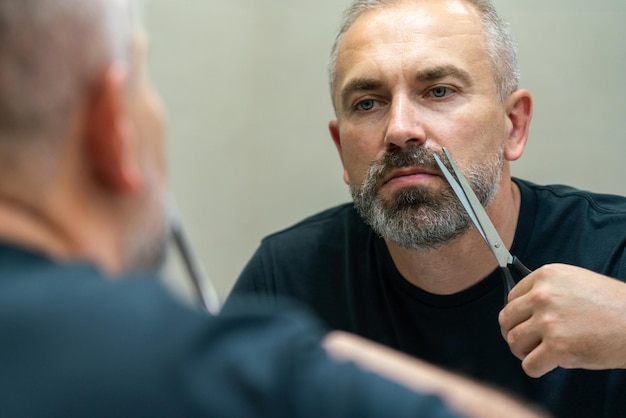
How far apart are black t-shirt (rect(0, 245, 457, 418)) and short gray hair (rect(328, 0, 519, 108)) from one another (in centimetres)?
84

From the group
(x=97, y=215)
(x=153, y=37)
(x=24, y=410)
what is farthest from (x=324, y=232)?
(x=24, y=410)

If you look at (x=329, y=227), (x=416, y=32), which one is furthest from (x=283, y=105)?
(x=416, y=32)

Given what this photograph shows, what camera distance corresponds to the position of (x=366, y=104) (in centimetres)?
117

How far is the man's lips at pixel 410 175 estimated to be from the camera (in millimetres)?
1074

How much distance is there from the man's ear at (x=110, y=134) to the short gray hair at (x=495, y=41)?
803 millimetres

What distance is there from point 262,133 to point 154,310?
3.90 feet

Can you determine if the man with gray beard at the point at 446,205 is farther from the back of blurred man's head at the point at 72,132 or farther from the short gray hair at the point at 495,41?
the back of blurred man's head at the point at 72,132

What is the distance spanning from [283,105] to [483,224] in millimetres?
657

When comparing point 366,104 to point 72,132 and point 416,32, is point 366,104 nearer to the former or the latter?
point 416,32

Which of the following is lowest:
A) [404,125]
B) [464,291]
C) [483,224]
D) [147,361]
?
[464,291]

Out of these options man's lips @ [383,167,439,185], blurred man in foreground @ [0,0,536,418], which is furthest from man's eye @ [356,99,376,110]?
blurred man in foreground @ [0,0,536,418]

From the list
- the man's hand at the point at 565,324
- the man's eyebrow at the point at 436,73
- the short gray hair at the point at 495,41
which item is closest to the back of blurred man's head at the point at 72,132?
the man's hand at the point at 565,324

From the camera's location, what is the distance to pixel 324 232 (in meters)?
1.32

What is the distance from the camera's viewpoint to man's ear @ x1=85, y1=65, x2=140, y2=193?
18.1 inches
